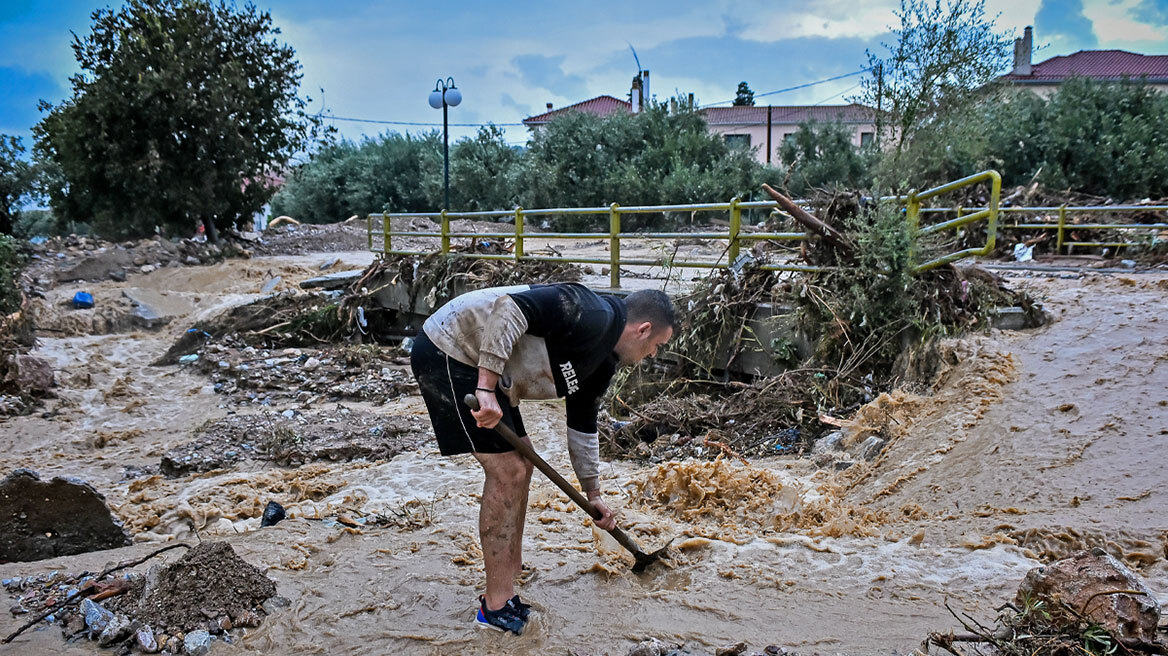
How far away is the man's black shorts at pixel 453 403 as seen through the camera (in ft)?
10.2

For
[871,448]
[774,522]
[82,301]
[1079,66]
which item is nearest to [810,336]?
[871,448]

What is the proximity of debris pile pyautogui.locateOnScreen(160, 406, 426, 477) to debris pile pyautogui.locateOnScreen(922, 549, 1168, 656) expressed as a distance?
495 cm

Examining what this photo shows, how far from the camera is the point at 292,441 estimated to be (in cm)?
682

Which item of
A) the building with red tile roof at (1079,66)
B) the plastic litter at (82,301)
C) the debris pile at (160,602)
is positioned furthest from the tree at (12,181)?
the building with red tile roof at (1079,66)

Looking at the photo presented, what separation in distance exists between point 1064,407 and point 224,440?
6.24 metres

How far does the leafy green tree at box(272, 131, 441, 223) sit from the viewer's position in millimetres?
30000

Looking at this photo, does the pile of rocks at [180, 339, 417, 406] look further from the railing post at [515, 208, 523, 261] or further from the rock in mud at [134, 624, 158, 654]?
the rock in mud at [134, 624, 158, 654]

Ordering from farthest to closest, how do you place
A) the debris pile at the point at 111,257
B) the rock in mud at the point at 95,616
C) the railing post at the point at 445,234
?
the debris pile at the point at 111,257
the railing post at the point at 445,234
the rock in mud at the point at 95,616

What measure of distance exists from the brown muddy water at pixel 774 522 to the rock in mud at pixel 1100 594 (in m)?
0.42

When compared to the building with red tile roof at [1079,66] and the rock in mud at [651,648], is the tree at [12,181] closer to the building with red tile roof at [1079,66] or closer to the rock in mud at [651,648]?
the rock in mud at [651,648]

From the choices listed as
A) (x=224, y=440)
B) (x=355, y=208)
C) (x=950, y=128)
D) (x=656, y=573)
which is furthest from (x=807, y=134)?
(x=656, y=573)

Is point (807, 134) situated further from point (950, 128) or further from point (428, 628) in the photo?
point (428, 628)

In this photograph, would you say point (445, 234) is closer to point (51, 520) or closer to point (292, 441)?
point (292, 441)

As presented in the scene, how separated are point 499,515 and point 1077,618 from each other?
6.38ft
